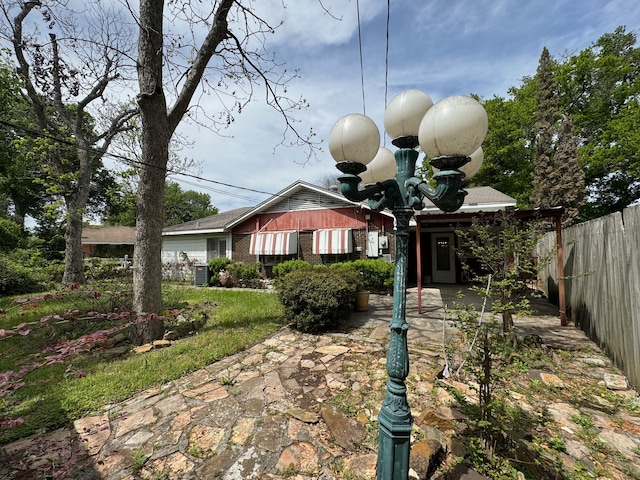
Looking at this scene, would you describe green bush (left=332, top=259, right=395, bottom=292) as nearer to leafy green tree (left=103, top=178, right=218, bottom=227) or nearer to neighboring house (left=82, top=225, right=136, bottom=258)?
neighboring house (left=82, top=225, right=136, bottom=258)

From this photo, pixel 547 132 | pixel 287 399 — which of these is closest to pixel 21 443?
pixel 287 399

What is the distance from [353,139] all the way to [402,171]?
17.7 inches

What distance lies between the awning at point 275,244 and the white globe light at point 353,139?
34.6ft

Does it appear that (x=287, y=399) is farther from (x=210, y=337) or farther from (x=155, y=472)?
(x=210, y=337)

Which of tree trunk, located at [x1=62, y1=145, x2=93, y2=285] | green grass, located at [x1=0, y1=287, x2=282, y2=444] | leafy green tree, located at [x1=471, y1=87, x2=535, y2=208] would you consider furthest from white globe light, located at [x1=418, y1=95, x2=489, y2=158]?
leafy green tree, located at [x1=471, y1=87, x2=535, y2=208]

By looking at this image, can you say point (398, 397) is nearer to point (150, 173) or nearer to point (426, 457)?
point (426, 457)

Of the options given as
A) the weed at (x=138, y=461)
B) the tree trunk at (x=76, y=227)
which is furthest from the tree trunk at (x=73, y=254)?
the weed at (x=138, y=461)

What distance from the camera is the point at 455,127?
55.3 inches

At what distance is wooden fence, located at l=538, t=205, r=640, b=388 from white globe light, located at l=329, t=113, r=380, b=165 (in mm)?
3776

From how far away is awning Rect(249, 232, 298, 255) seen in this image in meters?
12.3

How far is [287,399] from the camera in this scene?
312cm

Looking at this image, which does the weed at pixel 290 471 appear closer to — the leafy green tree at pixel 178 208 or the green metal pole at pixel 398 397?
the green metal pole at pixel 398 397

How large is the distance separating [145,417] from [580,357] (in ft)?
20.2

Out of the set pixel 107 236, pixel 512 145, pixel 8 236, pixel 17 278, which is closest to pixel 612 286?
pixel 17 278
